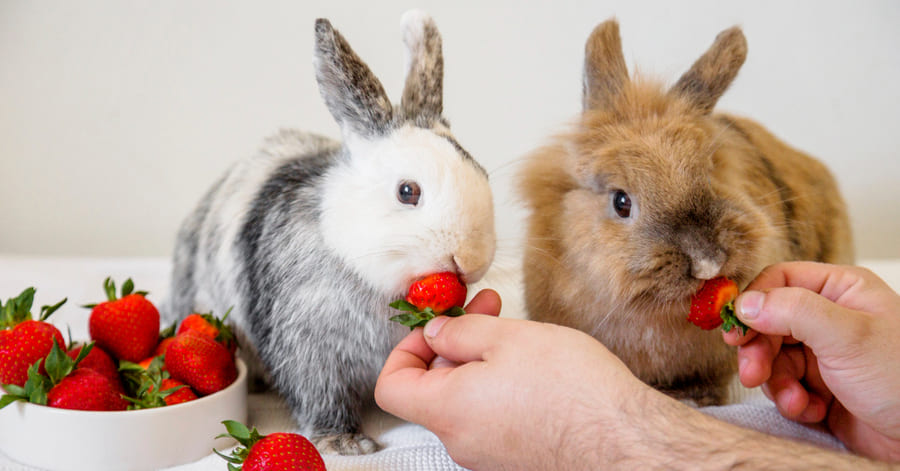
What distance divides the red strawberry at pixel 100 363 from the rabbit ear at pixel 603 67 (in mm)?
1052

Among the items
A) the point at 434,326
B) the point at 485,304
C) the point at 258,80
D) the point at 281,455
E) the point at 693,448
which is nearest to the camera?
the point at 693,448

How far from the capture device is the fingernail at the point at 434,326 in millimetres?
1081

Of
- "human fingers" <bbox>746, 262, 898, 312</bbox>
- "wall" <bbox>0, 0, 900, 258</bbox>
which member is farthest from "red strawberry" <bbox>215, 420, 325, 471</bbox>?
"wall" <bbox>0, 0, 900, 258</bbox>

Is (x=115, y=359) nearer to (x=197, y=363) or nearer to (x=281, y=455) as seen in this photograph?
(x=197, y=363)

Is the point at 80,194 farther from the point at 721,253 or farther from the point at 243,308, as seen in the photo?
the point at 721,253

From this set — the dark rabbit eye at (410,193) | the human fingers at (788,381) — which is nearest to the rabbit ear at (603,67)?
the dark rabbit eye at (410,193)

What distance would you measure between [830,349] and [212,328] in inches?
43.4

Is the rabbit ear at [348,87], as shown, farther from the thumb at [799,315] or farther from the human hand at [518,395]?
the thumb at [799,315]

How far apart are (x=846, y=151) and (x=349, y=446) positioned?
2.31m

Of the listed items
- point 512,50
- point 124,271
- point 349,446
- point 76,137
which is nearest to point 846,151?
point 512,50

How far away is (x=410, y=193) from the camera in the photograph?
117 cm

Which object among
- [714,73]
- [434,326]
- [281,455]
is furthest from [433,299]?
[714,73]

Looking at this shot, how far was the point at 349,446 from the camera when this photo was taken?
Result: 4.20 ft

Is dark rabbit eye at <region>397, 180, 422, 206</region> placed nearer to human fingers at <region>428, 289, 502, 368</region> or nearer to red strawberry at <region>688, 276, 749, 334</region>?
human fingers at <region>428, 289, 502, 368</region>
